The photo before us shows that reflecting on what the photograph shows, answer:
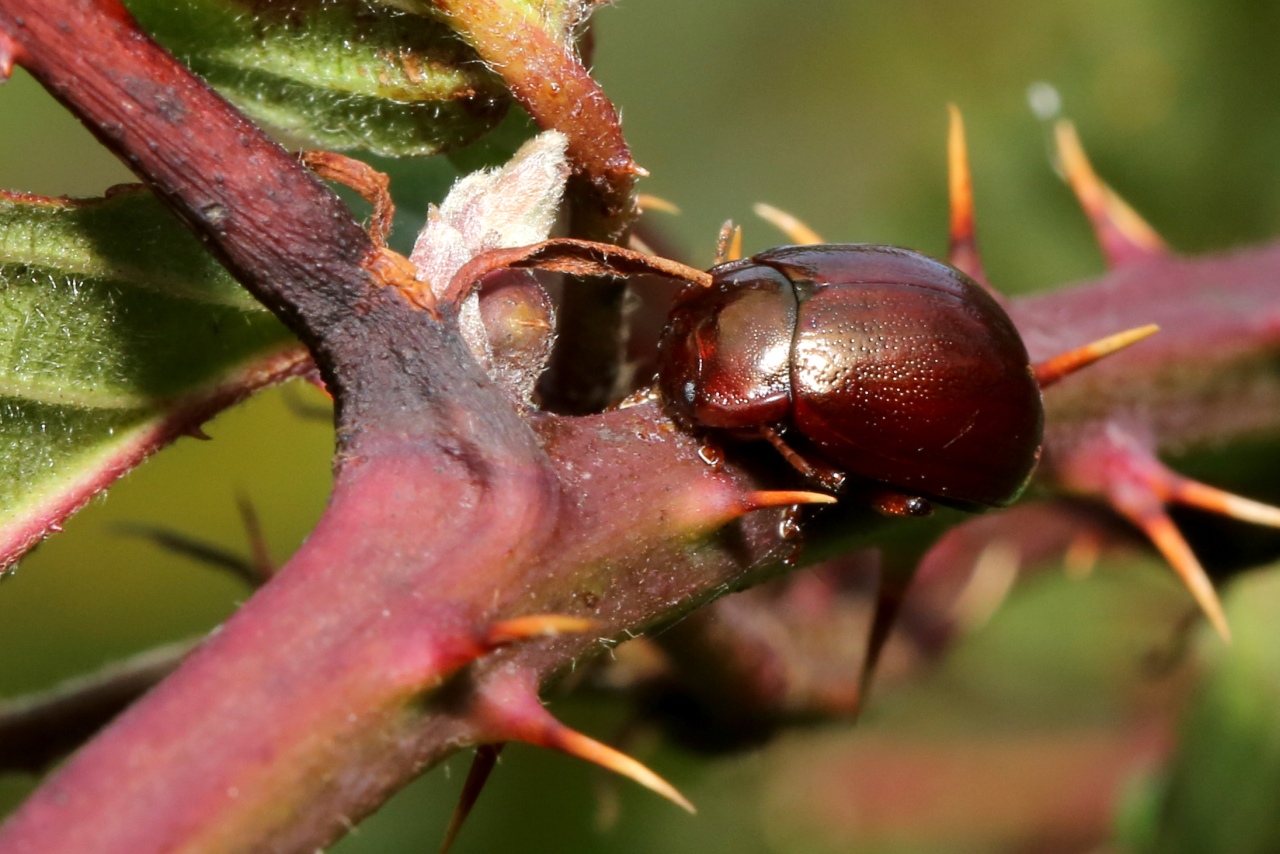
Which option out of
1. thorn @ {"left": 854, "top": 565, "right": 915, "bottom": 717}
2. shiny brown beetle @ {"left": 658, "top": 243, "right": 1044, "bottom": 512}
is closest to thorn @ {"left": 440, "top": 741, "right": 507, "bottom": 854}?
shiny brown beetle @ {"left": 658, "top": 243, "right": 1044, "bottom": 512}

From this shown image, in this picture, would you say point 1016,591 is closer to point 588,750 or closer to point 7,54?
point 588,750

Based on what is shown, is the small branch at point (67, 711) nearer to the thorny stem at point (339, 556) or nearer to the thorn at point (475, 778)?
the thorn at point (475, 778)

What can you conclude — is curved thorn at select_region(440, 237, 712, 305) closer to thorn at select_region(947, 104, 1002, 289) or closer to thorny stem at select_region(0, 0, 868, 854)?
thorny stem at select_region(0, 0, 868, 854)

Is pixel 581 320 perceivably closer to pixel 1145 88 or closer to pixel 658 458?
pixel 658 458

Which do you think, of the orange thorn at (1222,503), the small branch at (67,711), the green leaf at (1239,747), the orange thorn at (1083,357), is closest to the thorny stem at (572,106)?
the orange thorn at (1083,357)

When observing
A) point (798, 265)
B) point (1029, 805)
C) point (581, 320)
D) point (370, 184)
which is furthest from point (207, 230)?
point (1029, 805)
